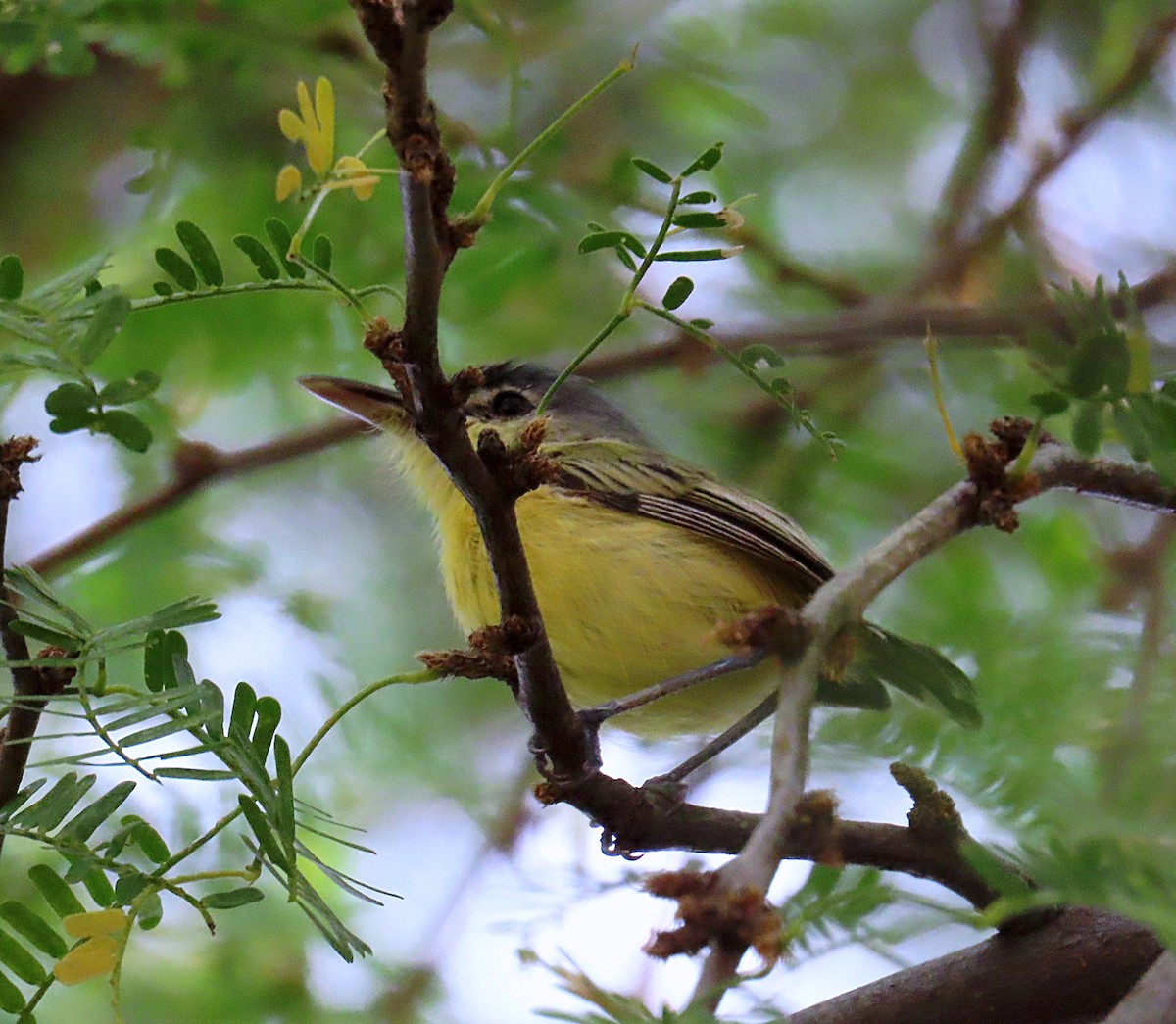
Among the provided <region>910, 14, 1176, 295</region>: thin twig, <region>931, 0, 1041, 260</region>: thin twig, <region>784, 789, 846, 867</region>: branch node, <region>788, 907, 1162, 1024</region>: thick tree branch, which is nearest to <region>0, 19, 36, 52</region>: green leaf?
<region>784, 789, 846, 867</region>: branch node

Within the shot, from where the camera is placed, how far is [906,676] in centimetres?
345

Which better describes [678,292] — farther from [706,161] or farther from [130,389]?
[130,389]

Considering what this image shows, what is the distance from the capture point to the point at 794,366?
609 cm

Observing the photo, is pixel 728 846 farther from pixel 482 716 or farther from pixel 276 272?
pixel 482 716

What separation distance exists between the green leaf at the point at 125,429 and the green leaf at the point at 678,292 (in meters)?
0.77

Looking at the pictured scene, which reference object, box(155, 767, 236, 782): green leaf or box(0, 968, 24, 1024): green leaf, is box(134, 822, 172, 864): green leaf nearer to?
box(155, 767, 236, 782): green leaf

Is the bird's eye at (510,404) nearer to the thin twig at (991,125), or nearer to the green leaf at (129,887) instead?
the thin twig at (991,125)

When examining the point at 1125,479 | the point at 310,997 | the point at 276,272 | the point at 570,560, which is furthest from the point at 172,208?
the point at 1125,479

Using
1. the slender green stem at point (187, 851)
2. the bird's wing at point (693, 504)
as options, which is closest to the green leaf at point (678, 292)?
the slender green stem at point (187, 851)

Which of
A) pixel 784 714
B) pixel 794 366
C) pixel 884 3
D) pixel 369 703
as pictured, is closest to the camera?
pixel 784 714

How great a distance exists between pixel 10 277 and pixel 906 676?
2.30 m

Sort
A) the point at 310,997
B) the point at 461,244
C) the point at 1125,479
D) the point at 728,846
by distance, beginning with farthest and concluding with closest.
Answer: the point at 310,997 < the point at 728,846 < the point at 1125,479 < the point at 461,244

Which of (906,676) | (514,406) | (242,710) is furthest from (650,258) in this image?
(514,406)

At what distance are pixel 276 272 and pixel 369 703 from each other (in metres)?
3.12
